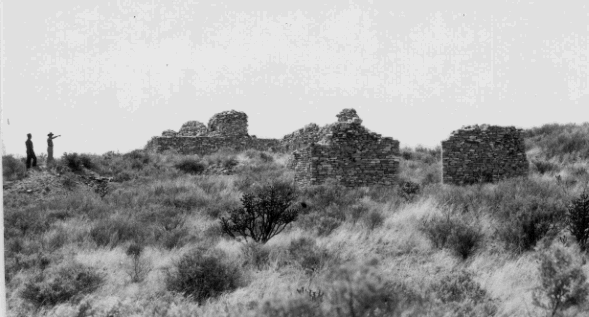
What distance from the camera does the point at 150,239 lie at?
10.4 metres

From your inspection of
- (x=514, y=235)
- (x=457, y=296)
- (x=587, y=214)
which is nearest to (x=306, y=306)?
(x=457, y=296)

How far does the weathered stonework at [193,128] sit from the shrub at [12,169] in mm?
11273

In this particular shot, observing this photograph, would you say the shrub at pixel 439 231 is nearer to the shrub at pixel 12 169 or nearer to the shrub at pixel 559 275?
the shrub at pixel 559 275

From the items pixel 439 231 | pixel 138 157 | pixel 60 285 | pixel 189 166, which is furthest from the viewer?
pixel 138 157

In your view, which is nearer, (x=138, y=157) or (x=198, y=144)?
(x=138, y=157)

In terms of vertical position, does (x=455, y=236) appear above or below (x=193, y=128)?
below

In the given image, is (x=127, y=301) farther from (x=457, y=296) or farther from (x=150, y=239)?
(x=457, y=296)

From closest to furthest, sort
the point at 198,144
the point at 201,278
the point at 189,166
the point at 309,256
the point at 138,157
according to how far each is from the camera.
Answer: the point at 201,278 → the point at 309,256 → the point at 189,166 → the point at 138,157 → the point at 198,144

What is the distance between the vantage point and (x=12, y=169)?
19406 millimetres

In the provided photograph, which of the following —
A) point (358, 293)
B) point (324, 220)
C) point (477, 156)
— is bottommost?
point (324, 220)

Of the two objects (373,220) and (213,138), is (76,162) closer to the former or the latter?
(213,138)

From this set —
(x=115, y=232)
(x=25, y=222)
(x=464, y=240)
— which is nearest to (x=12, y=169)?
(x=25, y=222)

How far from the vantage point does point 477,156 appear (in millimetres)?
16328

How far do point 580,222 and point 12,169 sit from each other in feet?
64.2
